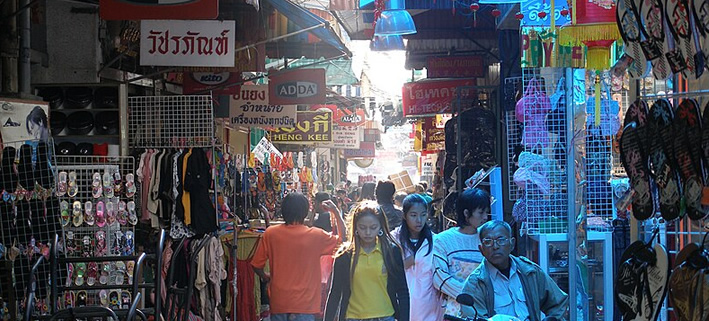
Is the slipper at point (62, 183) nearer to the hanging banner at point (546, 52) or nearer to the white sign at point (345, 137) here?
the hanging banner at point (546, 52)

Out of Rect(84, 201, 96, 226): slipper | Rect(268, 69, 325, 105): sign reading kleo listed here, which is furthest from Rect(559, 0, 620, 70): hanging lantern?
Rect(268, 69, 325, 105): sign reading kleo

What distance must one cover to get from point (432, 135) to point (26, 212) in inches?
614

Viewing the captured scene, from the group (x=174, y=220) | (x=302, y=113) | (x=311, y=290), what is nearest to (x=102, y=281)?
(x=174, y=220)

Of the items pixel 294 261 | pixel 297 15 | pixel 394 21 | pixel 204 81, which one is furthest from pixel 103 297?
pixel 204 81

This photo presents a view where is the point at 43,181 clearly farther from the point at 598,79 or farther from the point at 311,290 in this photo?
the point at 598,79

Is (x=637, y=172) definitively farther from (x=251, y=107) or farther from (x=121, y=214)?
(x=251, y=107)

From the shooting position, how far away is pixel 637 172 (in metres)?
4.07

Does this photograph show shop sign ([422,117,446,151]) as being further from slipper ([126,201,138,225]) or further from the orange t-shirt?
the orange t-shirt

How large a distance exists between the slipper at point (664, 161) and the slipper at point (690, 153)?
8 centimetres

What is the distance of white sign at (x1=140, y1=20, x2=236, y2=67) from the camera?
9.23m

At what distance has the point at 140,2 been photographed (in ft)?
24.8

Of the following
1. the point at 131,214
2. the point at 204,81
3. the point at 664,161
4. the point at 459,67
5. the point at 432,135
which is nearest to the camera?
the point at 664,161

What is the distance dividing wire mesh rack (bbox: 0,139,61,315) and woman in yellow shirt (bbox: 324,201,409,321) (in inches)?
97.9

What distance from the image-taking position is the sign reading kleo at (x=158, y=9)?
7.52 meters
